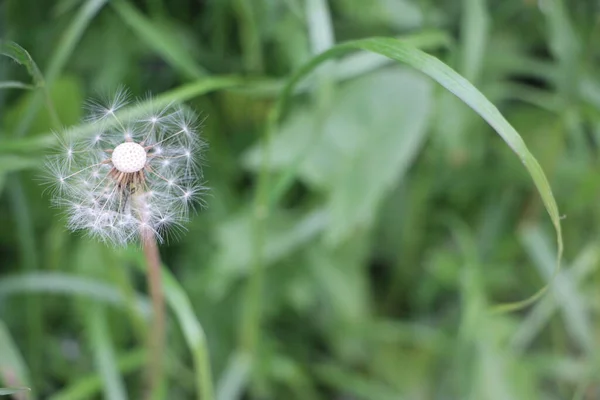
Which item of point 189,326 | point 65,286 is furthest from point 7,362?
point 189,326

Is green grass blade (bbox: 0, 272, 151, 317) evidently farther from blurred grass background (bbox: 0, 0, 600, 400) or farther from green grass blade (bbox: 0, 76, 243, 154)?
green grass blade (bbox: 0, 76, 243, 154)

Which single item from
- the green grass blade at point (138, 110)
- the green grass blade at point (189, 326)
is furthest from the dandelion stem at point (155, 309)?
the green grass blade at point (138, 110)

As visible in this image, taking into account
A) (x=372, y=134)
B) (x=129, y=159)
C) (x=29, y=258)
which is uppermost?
(x=372, y=134)

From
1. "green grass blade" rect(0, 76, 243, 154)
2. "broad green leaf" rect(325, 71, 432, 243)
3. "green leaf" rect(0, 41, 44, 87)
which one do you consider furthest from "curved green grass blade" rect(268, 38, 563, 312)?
"broad green leaf" rect(325, 71, 432, 243)

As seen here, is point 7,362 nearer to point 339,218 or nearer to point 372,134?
point 339,218

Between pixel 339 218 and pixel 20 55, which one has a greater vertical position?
pixel 339 218

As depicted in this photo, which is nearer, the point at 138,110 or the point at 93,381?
the point at 138,110
